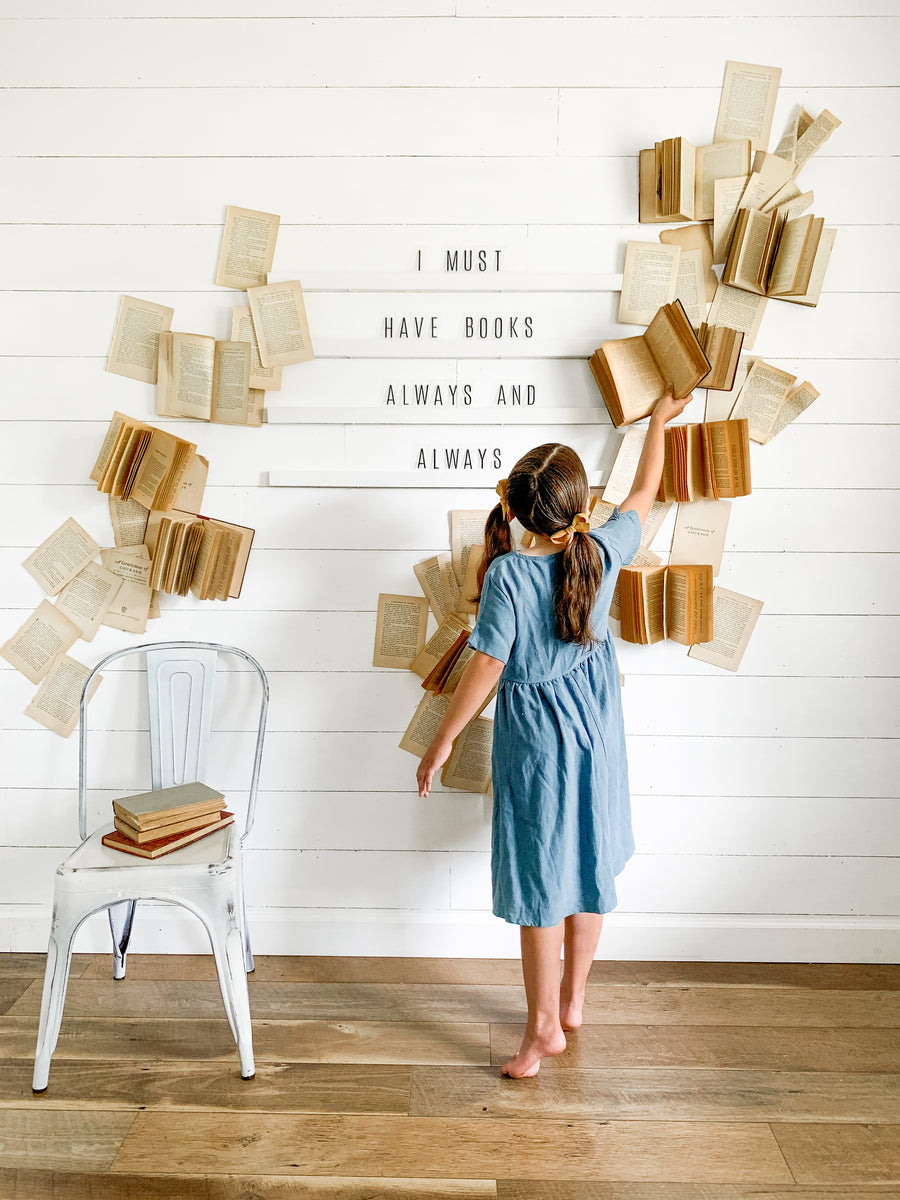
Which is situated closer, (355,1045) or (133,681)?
(355,1045)

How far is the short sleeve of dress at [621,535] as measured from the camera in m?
1.68

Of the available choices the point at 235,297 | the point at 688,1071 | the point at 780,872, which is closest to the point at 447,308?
the point at 235,297

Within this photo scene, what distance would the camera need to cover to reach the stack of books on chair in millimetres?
1706

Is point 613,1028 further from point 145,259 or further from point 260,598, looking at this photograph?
point 145,259

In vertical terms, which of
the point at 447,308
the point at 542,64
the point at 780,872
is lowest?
the point at 780,872

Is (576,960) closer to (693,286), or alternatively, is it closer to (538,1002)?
(538,1002)

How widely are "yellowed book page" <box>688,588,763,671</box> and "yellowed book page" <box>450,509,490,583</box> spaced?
57cm

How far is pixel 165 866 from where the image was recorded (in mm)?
1659

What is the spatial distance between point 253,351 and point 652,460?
36.8 inches

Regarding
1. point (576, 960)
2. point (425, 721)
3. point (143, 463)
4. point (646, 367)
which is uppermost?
point (646, 367)

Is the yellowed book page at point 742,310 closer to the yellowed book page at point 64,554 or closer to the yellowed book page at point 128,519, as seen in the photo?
the yellowed book page at point 128,519

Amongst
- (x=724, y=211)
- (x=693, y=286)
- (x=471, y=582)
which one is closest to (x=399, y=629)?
(x=471, y=582)

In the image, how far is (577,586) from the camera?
62.1 inches

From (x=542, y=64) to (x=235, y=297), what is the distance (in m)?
0.86
